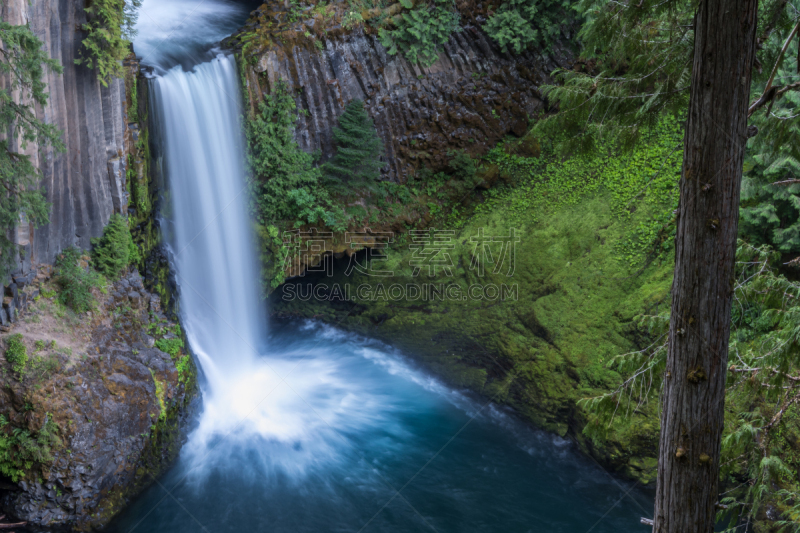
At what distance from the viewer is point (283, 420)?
32.1ft

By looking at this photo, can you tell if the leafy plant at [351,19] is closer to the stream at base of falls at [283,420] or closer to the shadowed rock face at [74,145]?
the stream at base of falls at [283,420]

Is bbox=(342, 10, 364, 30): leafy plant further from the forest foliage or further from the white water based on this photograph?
the forest foliage

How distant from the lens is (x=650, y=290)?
968 centimetres

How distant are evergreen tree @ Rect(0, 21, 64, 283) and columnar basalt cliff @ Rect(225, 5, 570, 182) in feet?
18.1

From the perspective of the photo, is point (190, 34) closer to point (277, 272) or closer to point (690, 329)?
point (277, 272)

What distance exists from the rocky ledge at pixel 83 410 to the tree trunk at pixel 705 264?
7.79 meters

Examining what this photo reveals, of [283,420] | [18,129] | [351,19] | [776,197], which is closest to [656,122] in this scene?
[776,197]

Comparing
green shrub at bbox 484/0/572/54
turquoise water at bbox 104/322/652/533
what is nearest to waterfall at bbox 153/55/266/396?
turquoise water at bbox 104/322/652/533

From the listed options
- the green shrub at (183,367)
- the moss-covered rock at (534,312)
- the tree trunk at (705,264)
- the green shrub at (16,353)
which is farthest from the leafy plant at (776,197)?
the green shrub at (16,353)

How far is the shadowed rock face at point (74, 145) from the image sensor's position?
788 centimetres

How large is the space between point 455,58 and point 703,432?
487 inches

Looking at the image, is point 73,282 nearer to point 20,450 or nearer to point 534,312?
point 20,450

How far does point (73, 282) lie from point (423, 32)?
1004cm

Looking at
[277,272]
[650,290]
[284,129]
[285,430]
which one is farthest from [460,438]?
[284,129]
